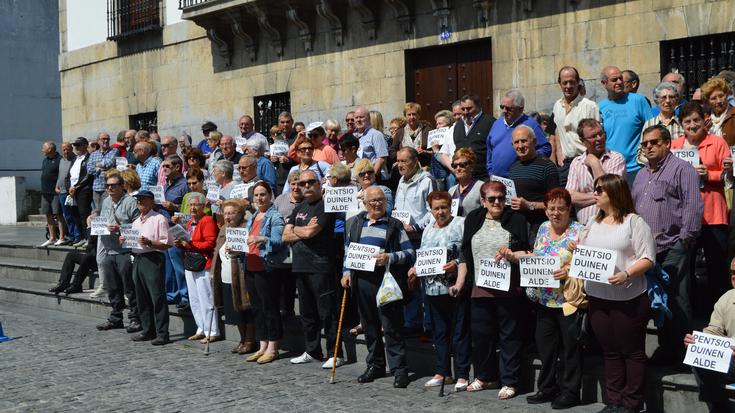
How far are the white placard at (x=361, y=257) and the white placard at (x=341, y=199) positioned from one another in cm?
59

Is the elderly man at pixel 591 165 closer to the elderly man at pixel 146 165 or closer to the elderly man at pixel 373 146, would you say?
the elderly man at pixel 373 146

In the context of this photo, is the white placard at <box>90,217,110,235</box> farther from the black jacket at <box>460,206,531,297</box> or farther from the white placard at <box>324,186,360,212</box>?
the black jacket at <box>460,206,531,297</box>

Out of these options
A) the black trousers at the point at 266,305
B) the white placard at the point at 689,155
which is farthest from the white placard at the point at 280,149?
the white placard at the point at 689,155

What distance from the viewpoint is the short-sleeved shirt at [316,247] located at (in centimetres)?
959

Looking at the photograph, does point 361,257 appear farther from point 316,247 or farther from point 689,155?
point 689,155

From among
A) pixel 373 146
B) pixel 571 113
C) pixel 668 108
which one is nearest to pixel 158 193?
pixel 373 146

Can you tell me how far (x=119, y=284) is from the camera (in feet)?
39.5

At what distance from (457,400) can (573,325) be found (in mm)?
1178

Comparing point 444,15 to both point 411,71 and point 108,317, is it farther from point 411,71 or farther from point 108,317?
point 108,317

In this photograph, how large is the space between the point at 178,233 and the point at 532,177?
14.6 ft

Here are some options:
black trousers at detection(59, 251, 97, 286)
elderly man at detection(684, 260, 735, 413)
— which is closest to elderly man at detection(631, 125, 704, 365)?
elderly man at detection(684, 260, 735, 413)

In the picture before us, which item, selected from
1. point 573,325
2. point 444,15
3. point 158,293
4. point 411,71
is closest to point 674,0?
point 444,15

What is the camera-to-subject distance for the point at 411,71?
1593 cm

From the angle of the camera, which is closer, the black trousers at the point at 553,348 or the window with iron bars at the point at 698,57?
the black trousers at the point at 553,348
